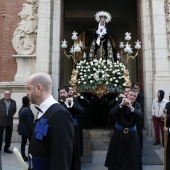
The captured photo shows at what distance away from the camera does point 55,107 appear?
7.65 feet

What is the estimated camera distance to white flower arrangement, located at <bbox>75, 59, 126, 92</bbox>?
785 centimetres

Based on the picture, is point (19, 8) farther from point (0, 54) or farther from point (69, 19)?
point (69, 19)

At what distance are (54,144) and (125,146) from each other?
9.78ft

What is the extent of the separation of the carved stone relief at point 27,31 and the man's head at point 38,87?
7311mm

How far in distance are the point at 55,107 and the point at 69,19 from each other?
574 inches

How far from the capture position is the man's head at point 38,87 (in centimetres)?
236

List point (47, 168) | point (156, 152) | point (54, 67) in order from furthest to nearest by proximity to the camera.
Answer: point (54, 67), point (156, 152), point (47, 168)

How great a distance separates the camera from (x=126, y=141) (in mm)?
4844

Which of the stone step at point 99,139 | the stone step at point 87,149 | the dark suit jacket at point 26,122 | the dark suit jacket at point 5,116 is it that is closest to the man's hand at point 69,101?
the dark suit jacket at point 26,122

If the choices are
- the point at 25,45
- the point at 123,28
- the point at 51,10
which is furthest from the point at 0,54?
the point at 123,28

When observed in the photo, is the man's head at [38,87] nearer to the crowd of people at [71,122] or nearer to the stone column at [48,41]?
the crowd of people at [71,122]

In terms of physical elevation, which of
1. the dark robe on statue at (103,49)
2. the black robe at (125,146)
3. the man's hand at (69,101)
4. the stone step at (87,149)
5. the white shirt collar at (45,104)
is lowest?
the stone step at (87,149)

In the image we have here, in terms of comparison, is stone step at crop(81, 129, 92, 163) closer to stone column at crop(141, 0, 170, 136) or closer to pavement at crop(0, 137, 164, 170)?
pavement at crop(0, 137, 164, 170)

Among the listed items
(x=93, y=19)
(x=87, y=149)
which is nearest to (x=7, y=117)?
(x=87, y=149)
